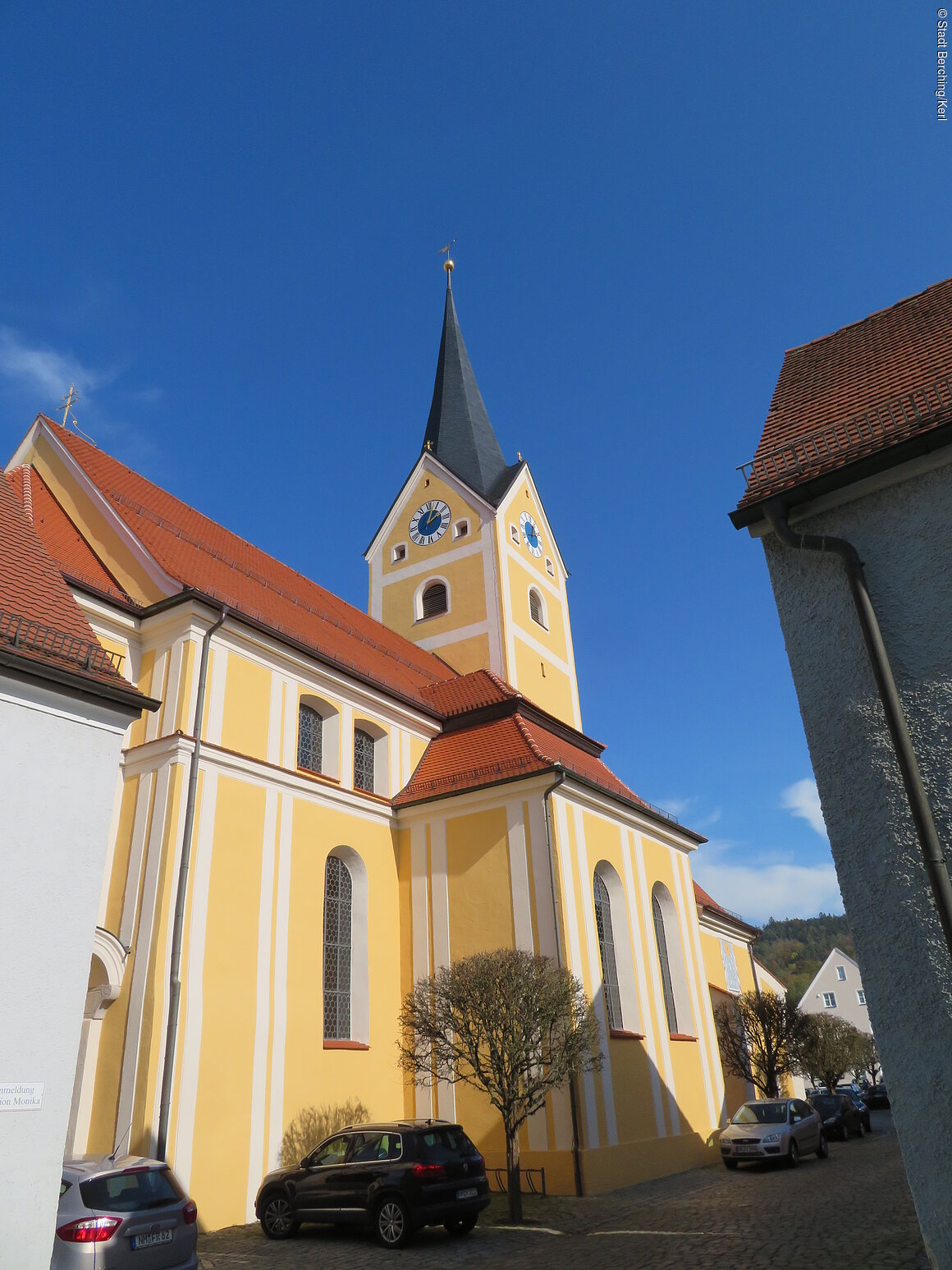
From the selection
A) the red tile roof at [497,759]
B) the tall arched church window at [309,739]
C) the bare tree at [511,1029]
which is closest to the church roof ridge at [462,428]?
the red tile roof at [497,759]

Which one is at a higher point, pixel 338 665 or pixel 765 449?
pixel 338 665

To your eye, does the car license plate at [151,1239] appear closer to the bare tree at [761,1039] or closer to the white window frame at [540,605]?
the bare tree at [761,1039]

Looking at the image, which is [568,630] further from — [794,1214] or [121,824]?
[794,1214]

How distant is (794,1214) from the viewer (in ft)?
35.3

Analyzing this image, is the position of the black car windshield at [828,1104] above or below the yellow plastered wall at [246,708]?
below

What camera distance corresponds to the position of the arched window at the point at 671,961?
19.0m

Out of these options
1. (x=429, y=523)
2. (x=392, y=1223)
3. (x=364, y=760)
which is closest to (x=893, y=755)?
(x=392, y=1223)

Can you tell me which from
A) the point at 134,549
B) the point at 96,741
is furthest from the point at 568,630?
the point at 96,741

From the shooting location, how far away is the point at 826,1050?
2925cm

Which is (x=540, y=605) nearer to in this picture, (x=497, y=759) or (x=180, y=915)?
(x=497, y=759)

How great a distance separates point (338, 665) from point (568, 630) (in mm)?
14091

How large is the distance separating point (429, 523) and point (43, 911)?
73.6 feet

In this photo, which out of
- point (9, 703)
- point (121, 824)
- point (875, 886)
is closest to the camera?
point (875, 886)

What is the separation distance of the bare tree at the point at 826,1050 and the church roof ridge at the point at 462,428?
1874 centimetres
